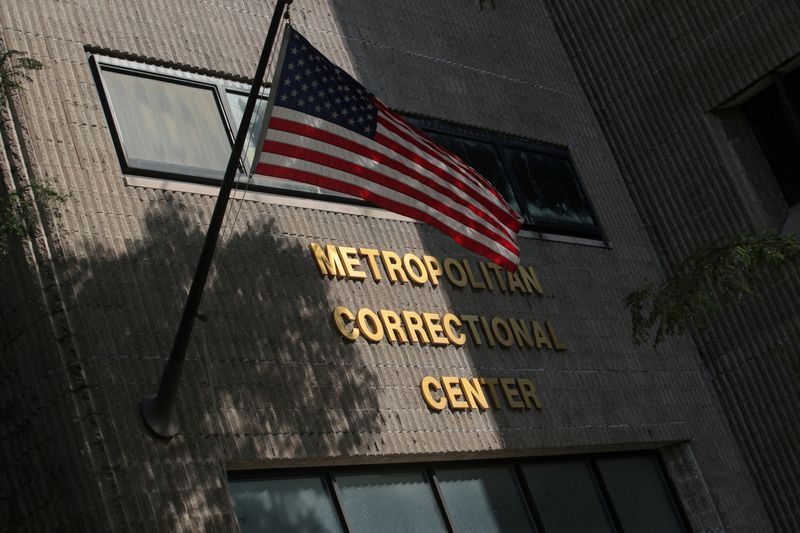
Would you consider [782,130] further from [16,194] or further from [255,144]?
[16,194]

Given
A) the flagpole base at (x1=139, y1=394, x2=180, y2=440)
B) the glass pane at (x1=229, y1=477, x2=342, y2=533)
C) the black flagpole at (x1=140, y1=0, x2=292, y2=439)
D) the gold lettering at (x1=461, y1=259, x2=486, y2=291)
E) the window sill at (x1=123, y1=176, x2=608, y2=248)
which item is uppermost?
the window sill at (x1=123, y1=176, x2=608, y2=248)

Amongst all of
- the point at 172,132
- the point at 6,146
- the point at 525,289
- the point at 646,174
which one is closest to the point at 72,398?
the point at 6,146

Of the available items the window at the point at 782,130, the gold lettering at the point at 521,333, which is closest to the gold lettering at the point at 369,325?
the gold lettering at the point at 521,333

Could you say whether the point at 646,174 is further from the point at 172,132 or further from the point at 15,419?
the point at 15,419

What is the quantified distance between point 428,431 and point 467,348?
4.44 feet

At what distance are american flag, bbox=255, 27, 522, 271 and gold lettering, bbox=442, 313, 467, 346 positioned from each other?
142cm

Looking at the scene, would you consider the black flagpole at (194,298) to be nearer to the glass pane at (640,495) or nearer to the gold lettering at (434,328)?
the gold lettering at (434,328)

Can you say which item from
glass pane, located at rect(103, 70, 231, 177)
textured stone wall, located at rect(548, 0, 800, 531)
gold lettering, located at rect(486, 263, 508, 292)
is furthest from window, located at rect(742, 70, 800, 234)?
glass pane, located at rect(103, 70, 231, 177)

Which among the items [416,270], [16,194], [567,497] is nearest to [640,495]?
[567,497]

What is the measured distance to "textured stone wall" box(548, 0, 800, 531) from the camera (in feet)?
50.3

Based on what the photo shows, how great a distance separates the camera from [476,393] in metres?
12.5

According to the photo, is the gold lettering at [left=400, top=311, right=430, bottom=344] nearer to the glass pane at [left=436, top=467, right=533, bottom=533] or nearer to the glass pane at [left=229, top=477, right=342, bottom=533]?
the glass pane at [left=436, top=467, right=533, bottom=533]

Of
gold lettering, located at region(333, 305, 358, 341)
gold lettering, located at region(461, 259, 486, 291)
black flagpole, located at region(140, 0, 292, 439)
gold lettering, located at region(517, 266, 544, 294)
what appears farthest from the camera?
gold lettering, located at region(517, 266, 544, 294)

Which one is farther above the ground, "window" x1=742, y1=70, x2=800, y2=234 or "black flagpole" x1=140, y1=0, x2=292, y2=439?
"window" x1=742, y1=70, x2=800, y2=234
